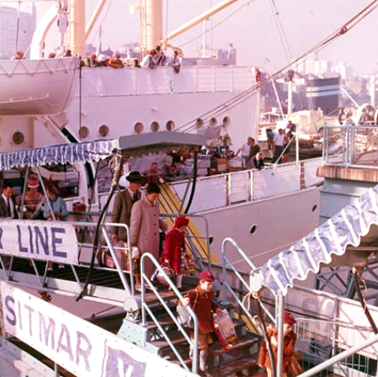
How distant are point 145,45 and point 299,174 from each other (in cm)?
745

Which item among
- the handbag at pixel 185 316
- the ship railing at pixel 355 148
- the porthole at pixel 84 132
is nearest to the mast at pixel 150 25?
the porthole at pixel 84 132

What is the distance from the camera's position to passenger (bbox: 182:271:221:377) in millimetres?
8750

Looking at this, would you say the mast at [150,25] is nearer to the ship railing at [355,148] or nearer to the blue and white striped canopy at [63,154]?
the ship railing at [355,148]

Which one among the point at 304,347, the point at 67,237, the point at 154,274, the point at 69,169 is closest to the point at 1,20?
the point at 69,169

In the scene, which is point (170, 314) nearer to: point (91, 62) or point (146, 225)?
point (146, 225)

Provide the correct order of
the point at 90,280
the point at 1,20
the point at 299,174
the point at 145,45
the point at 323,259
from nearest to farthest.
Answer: the point at 323,259
the point at 90,280
the point at 1,20
the point at 299,174
the point at 145,45

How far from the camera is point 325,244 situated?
21.7 feet

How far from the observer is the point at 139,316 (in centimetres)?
955

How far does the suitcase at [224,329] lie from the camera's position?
30.3 ft

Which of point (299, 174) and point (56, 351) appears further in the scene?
point (299, 174)

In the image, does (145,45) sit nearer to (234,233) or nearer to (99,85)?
(99,85)

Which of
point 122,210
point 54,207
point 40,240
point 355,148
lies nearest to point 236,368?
point 122,210

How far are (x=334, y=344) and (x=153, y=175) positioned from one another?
8.46m

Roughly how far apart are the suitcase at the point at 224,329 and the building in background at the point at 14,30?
862 cm
